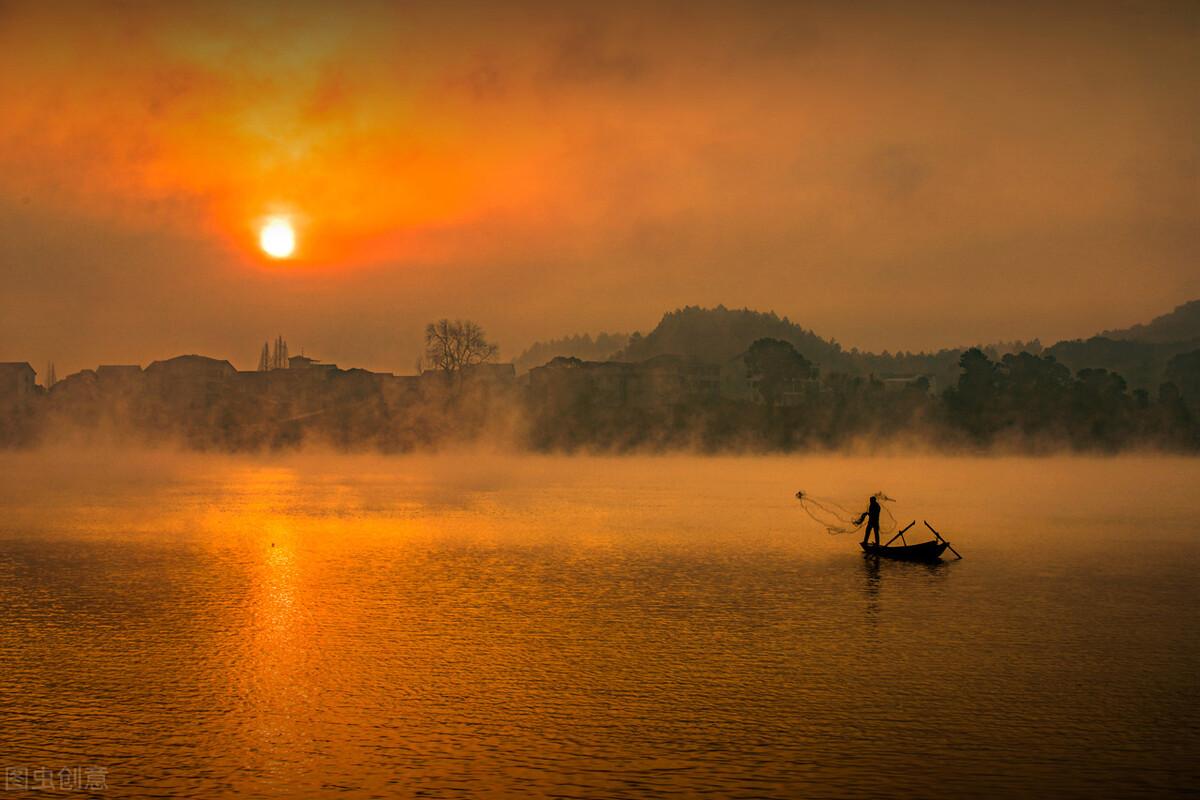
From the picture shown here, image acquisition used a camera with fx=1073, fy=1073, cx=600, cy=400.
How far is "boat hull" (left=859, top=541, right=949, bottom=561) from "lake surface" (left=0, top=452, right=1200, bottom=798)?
1.11 metres

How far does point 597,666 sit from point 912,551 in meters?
34.9

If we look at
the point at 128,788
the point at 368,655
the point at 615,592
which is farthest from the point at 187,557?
the point at 128,788

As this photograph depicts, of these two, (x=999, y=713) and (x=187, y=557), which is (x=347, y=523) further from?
(x=999, y=713)

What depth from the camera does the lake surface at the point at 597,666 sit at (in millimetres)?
27375

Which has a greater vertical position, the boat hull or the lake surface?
the boat hull

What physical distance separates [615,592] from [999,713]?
2639cm

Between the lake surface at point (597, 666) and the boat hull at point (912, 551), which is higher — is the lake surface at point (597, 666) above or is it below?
below

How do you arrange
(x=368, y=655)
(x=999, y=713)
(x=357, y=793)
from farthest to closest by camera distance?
(x=368, y=655) → (x=999, y=713) → (x=357, y=793)

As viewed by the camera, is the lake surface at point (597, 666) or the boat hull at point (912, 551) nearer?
the lake surface at point (597, 666)

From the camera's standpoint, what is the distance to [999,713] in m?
32.1

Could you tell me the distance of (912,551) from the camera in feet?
220

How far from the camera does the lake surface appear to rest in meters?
27.4

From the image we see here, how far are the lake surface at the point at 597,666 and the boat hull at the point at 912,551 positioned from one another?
111cm

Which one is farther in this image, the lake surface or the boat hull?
the boat hull
